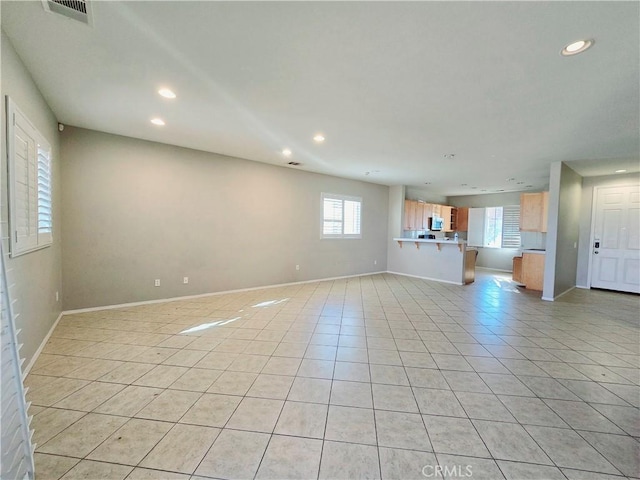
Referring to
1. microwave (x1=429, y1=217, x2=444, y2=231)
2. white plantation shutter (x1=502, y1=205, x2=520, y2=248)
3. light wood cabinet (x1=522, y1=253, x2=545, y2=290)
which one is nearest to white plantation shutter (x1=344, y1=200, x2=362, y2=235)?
microwave (x1=429, y1=217, x2=444, y2=231)

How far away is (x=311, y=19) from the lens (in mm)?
1728

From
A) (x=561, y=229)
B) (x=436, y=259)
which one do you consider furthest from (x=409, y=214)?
(x=561, y=229)

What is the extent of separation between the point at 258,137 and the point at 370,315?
10.5 ft

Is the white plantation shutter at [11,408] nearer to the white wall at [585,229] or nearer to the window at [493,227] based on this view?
the white wall at [585,229]

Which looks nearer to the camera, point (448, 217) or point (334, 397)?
point (334, 397)

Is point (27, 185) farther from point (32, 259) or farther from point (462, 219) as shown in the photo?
point (462, 219)

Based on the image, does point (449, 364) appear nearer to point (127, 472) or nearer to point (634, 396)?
point (634, 396)

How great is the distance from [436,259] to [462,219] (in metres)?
4.04

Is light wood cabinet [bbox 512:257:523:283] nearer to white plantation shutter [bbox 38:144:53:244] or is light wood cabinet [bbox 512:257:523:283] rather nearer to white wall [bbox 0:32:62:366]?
white wall [bbox 0:32:62:366]

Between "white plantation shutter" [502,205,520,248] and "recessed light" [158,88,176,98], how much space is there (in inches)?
394

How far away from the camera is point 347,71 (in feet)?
7.44

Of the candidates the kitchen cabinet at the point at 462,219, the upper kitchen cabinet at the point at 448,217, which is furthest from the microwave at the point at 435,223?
the kitchen cabinet at the point at 462,219

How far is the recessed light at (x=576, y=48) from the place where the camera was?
1.88 meters

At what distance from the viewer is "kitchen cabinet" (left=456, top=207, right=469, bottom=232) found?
9.85 m
